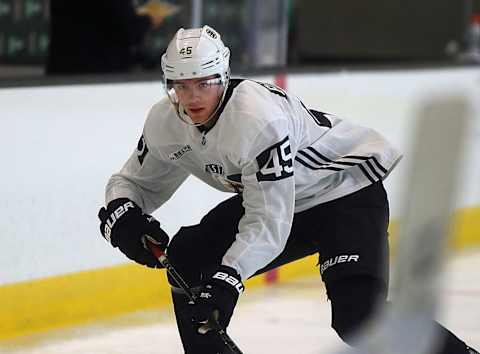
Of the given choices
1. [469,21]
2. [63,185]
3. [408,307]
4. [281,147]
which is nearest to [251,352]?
[63,185]

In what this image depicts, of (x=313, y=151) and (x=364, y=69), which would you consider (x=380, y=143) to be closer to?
(x=313, y=151)

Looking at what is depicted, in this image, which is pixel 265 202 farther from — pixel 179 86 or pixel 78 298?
pixel 78 298

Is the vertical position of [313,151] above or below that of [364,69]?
above

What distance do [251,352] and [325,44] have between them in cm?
495

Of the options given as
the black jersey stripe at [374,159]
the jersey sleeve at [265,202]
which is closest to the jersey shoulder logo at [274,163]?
the jersey sleeve at [265,202]

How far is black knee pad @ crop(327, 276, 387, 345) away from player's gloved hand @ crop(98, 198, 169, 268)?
361 mm

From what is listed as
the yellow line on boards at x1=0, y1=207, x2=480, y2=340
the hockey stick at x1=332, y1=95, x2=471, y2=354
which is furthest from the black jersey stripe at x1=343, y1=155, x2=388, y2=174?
the hockey stick at x1=332, y1=95, x2=471, y2=354

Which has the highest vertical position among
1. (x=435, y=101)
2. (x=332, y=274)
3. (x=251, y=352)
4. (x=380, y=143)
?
(x=435, y=101)

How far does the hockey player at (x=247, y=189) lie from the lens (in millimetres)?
1936

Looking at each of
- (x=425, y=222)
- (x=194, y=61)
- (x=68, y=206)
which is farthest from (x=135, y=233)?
(x=425, y=222)

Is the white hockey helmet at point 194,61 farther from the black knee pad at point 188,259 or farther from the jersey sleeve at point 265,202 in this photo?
the black knee pad at point 188,259

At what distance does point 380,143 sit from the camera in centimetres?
224

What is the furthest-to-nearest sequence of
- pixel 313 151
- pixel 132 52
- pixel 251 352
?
pixel 132 52, pixel 251 352, pixel 313 151

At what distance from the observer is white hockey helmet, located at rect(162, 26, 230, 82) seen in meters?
1.93
